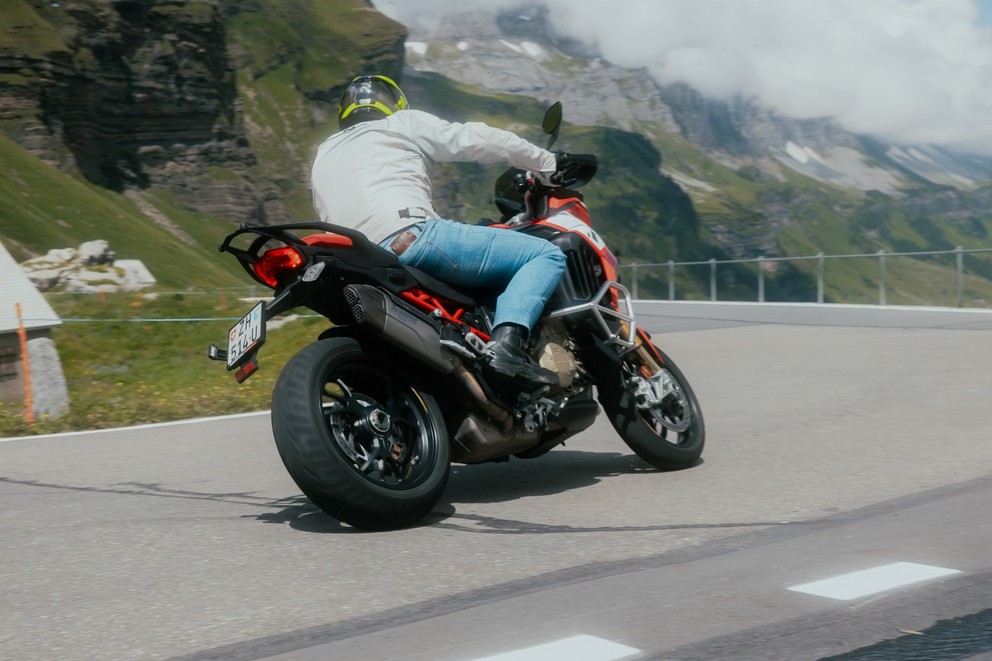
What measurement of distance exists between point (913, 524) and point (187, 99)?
13548 cm

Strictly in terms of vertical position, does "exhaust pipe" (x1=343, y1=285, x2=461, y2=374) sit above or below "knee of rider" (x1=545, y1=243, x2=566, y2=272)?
below

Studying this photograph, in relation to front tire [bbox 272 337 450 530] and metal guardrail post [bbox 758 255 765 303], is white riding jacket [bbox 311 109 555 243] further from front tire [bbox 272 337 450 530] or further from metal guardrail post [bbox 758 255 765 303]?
metal guardrail post [bbox 758 255 765 303]

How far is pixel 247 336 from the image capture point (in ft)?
16.0

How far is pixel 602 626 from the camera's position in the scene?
343 cm

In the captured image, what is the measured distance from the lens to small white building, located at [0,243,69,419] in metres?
11.4

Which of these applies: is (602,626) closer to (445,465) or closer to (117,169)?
(445,465)

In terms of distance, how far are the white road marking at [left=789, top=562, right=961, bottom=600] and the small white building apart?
28.7 ft

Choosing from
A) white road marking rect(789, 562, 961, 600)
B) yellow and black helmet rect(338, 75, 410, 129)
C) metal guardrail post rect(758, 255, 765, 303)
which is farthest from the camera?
metal guardrail post rect(758, 255, 765, 303)

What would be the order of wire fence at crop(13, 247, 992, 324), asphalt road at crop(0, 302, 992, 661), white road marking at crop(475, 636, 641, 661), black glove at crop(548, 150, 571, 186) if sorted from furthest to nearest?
wire fence at crop(13, 247, 992, 324)
black glove at crop(548, 150, 571, 186)
asphalt road at crop(0, 302, 992, 661)
white road marking at crop(475, 636, 641, 661)

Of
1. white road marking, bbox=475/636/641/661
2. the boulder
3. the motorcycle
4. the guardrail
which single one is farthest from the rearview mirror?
the boulder

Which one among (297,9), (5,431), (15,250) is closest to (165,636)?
(5,431)

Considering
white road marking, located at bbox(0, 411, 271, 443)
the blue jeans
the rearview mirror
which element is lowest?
white road marking, located at bbox(0, 411, 271, 443)

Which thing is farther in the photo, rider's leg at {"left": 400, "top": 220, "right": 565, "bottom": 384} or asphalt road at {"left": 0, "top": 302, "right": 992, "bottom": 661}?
rider's leg at {"left": 400, "top": 220, "right": 565, "bottom": 384}

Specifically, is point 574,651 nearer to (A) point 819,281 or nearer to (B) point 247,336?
(B) point 247,336
